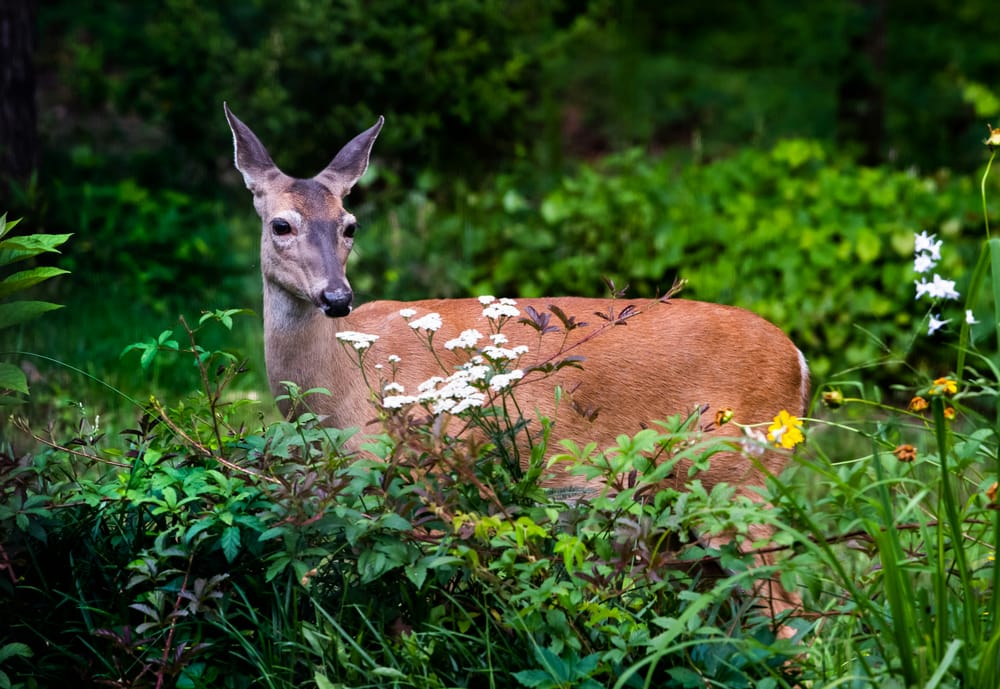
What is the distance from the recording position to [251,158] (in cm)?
415

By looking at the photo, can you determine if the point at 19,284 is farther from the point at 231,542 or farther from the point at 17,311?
the point at 231,542

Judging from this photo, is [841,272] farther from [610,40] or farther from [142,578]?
[610,40]

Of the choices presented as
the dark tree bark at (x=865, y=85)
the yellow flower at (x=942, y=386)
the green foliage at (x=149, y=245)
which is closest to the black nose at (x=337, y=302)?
Answer: the yellow flower at (x=942, y=386)

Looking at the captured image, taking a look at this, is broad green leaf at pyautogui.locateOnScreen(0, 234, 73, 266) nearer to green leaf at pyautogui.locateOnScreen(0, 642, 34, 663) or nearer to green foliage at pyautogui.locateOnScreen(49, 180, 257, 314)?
green leaf at pyautogui.locateOnScreen(0, 642, 34, 663)

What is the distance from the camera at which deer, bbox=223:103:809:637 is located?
4074mm

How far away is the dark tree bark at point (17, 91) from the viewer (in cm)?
672

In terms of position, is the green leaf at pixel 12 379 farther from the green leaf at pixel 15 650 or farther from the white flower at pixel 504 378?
the white flower at pixel 504 378

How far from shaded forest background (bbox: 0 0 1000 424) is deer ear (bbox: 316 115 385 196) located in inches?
86.7

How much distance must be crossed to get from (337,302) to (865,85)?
680 cm

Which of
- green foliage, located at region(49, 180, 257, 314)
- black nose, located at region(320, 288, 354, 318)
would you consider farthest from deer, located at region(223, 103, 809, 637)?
green foliage, located at region(49, 180, 257, 314)

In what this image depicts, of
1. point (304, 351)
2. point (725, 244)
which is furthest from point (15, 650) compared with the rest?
point (725, 244)

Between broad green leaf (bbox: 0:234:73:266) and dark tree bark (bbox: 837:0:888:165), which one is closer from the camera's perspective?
broad green leaf (bbox: 0:234:73:266)

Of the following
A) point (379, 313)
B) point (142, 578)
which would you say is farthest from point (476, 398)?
point (379, 313)

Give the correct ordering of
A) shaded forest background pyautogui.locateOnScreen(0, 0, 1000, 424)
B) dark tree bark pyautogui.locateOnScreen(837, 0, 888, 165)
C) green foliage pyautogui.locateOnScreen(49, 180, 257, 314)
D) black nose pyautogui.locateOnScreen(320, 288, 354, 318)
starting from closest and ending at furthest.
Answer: black nose pyautogui.locateOnScreen(320, 288, 354, 318) → shaded forest background pyautogui.locateOnScreen(0, 0, 1000, 424) → green foliage pyautogui.locateOnScreen(49, 180, 257, 314) → dark tree bark pyautogui.locateOnScreen(837, 0, 888, 165)
